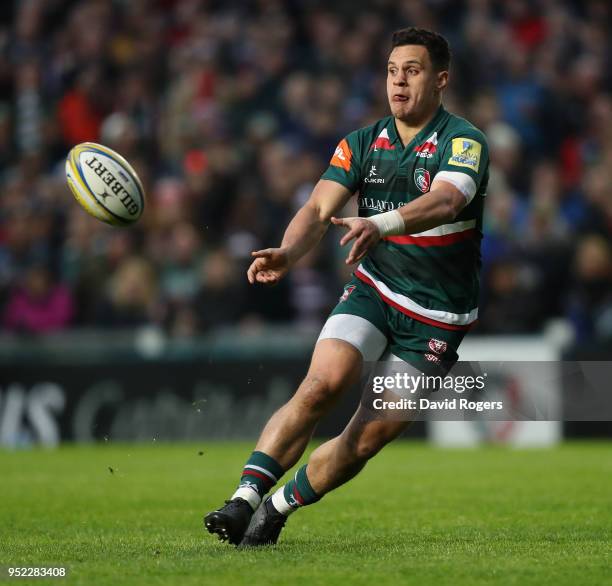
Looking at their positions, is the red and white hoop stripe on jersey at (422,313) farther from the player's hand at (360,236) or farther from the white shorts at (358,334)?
the player's hand at (360,236)

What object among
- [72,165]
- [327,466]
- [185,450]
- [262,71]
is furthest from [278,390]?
[327,466]

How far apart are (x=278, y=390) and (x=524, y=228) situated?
3.40 metres

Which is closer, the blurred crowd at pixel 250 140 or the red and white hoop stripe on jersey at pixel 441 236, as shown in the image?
the red and white hoop stripe on jersey at pixel 441 236

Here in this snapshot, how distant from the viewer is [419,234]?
6484 millimetres

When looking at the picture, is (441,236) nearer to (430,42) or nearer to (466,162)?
(466,162)

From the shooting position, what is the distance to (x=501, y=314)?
14078 mm

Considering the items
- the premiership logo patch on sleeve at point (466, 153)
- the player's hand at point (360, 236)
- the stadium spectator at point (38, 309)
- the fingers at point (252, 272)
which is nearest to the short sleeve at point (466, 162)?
the premiership logo patch on sleeve at point (466, 153)

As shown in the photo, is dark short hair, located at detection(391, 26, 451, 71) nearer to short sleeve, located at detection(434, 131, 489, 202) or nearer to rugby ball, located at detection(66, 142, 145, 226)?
short sleeve, located at detection(434, 131, 489, 202)

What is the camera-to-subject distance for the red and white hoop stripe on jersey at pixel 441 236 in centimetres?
648

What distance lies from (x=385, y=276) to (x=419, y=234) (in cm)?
28

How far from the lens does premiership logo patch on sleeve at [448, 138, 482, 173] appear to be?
6.18m

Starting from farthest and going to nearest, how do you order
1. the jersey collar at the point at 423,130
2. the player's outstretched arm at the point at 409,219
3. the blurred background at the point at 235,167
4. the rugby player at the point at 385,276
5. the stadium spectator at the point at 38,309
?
1. the stadium spectator at the point at 38,309
2. the blurred background at the point at 235,167
3. the jersey collar at the point at 423,130
4. the rugby player at the point at 385,276
5. the player's outstretched arm at the point at 409,219

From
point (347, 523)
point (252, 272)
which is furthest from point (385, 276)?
point (347, 523)

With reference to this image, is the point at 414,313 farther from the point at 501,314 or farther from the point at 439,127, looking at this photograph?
the point at 501,314
